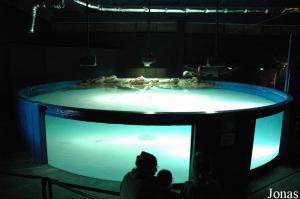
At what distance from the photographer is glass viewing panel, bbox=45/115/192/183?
448cm

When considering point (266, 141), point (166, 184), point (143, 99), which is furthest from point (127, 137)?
point (166, 184)

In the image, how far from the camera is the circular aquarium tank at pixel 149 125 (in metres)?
3.75

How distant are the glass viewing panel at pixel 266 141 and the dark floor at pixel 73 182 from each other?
24 centimetres

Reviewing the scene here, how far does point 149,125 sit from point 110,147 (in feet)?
7.49

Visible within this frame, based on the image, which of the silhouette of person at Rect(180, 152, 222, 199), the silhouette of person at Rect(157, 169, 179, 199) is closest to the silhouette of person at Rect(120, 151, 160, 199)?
the silhouette of person at Rect(157, 169, 179, 199)

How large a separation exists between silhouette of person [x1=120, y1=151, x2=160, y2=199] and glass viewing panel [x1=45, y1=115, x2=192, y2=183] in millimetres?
1979

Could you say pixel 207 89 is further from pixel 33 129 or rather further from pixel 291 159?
pixel 33 129

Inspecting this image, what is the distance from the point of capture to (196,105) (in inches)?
224

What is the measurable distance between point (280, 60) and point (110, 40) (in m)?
9.05

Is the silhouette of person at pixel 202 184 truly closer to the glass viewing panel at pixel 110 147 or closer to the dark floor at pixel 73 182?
the dark floor at pixel 73 182

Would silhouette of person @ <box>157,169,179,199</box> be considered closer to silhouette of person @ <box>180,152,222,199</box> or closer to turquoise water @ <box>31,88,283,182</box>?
silhouette of person @ <box>180,152,222,199</box>

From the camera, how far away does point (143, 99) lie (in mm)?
6398

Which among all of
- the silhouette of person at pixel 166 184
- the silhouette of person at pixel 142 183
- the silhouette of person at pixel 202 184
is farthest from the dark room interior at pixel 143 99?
the silhouette of person at pixel 202 184

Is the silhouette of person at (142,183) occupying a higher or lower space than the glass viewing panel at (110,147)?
higher
